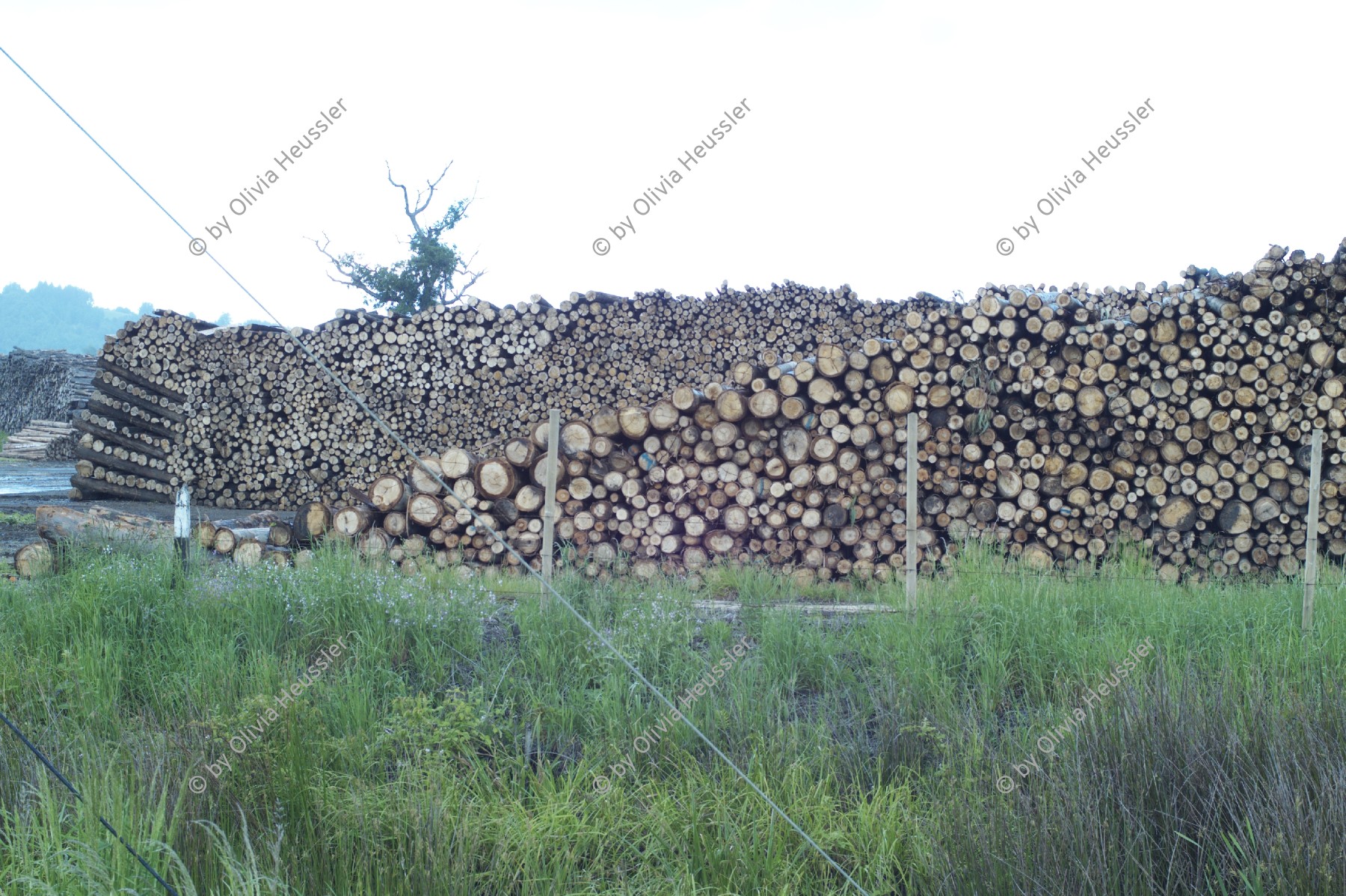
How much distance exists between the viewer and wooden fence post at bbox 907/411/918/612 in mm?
4734

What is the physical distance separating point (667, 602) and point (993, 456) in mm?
3009

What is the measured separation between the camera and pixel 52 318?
75.9 metres

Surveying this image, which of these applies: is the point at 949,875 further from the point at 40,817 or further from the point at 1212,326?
the point at 1212,326

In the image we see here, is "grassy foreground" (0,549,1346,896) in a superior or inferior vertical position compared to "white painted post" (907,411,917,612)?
inferior

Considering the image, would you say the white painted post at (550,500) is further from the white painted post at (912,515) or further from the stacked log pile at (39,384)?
the stacked log pile at (39,384)

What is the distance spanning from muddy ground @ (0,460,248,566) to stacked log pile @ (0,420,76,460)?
7.64ft

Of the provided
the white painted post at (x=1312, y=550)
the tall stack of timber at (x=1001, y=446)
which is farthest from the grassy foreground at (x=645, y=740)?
the tall stack of timber at (x=1001, y=446)

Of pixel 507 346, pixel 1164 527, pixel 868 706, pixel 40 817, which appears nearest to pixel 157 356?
pixel 507 346
